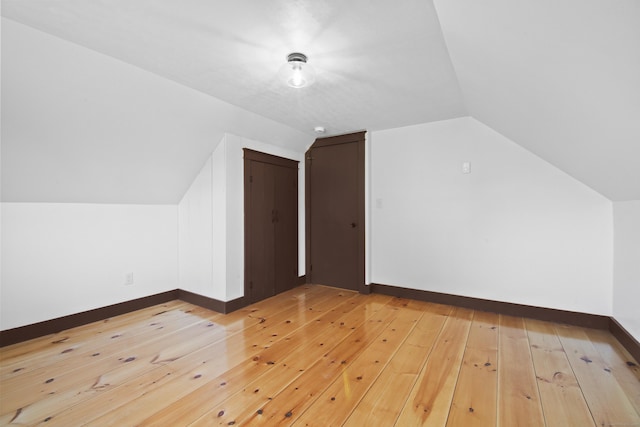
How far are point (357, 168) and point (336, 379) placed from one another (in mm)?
2739

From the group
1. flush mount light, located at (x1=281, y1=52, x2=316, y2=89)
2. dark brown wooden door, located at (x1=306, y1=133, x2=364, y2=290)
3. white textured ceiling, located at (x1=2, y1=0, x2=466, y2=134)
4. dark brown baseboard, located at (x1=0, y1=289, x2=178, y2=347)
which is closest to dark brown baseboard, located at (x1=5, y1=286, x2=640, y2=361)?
dark brown baseboard, located at (x1=0, y1=289, x2=178, y2=347)

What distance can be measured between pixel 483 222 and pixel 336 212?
1.88m

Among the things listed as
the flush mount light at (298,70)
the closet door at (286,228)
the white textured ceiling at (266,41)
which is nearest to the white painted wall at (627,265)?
the white textured ceiling at (266,41)

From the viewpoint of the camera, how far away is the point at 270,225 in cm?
377

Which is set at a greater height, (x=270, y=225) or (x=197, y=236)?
(x=270, y=225)

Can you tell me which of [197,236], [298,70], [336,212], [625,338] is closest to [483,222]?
[625,338]

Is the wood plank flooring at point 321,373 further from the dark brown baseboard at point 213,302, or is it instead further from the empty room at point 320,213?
the dark brown baseboard at point 213,302

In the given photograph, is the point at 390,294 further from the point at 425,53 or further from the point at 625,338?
the point at 425,53

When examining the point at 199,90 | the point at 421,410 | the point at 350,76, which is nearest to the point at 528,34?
the point at 350,76

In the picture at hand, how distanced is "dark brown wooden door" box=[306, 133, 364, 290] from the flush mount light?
1929 millimetres

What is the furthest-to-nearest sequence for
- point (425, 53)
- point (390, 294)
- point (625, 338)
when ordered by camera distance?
point (390, 294)
point (625, 338)
point (425, 53)

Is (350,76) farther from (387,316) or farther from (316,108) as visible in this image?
(387,316)

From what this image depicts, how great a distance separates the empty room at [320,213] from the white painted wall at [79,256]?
20mm

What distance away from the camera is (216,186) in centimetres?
→ 324
